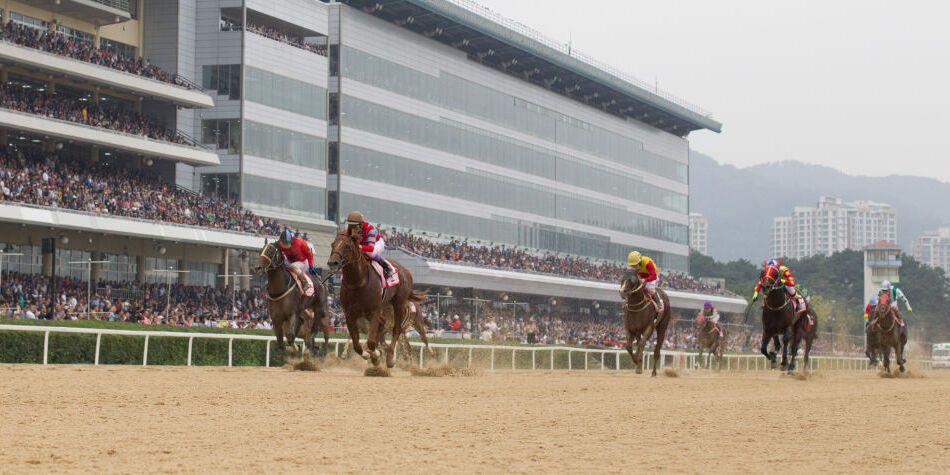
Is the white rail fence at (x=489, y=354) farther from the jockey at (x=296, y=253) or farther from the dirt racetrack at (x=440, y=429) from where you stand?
the dirt racetrack at (x=440, y=429)

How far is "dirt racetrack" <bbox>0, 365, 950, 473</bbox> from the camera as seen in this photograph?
7.77m

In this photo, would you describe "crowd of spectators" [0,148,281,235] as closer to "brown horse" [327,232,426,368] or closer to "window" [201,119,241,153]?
"window" [201,119,241,153]

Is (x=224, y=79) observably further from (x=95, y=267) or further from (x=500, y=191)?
(x=500, y=191)

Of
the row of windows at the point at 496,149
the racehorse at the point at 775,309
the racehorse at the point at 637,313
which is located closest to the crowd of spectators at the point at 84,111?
the row of windows at the point at 496,149

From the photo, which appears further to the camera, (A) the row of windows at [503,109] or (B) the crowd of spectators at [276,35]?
Result: (A) the row of windows at [503,109]

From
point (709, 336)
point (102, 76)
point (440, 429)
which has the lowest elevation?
point (440, 429)

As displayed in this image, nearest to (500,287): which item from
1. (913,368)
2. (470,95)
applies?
(470,95)

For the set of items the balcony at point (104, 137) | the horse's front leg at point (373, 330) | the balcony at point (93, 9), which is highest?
the balcony at point (93, 9)

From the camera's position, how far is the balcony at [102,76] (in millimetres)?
37469

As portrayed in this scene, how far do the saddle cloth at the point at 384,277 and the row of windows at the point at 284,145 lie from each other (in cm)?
3100

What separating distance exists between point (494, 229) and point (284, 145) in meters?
17.8

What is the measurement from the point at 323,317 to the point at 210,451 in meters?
13.0

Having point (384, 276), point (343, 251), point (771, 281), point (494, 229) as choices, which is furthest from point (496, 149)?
point (343, 251)

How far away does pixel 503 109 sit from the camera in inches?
2643
